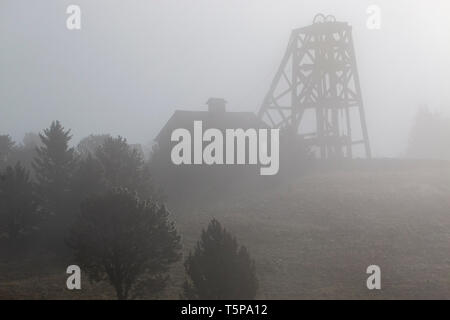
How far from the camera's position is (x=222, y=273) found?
55.5 ft

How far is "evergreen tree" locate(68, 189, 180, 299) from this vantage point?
19297mm

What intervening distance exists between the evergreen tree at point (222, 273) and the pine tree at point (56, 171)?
16.6m

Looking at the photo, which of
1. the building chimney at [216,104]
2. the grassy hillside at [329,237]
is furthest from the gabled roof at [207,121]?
the grassy hillside at [329,237]

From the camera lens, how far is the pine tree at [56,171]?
1264 inches

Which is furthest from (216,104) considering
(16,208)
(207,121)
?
(16,208)

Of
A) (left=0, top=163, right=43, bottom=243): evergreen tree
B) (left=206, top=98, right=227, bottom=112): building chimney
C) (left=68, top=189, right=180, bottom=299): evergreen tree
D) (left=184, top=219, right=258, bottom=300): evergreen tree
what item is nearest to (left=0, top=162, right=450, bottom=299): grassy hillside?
(left=0, top=163, right=43, bottom=243): evergreen tree

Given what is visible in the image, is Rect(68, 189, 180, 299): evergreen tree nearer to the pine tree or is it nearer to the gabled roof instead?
the pine tree

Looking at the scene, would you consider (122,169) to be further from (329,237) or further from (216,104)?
(216,104)

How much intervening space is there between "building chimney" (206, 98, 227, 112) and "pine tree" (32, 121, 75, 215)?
46.4 feet

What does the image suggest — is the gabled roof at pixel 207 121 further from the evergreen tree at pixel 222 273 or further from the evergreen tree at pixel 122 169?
the evergreen tree at pixel 222 273

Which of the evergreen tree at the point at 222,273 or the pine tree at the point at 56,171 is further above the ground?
the pine tree at the point at 56,171

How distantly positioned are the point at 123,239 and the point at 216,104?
1077 inches

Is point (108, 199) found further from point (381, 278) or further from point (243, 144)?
point (243, 144)

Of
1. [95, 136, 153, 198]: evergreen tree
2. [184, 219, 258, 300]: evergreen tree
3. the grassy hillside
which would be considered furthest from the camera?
[95, 136, 153, 198]: evergreen tree
